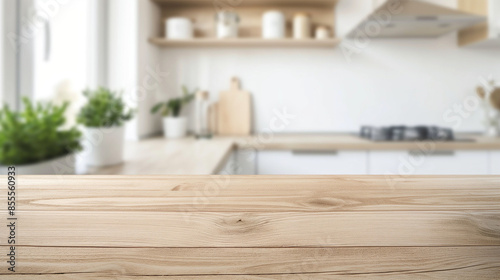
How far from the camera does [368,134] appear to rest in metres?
2.14

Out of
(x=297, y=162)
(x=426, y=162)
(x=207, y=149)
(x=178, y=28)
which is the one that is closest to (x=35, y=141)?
(x=207, y=149)

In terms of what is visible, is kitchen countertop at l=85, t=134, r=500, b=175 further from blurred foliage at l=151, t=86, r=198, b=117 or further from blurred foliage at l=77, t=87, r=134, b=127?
blurred foliage at l=151, t=86, r=198, b=117

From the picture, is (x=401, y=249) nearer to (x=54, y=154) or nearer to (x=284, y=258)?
(x=284, y=258)

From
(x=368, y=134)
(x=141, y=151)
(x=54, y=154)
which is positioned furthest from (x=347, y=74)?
(x=54, y=154)

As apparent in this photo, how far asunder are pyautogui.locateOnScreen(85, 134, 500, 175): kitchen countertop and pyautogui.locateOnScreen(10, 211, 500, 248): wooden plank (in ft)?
1.91

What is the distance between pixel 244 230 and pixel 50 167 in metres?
0.59

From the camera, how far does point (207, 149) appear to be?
164cm

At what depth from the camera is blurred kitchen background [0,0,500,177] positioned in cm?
193

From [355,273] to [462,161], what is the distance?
1748 mm

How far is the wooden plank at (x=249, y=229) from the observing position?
438mm

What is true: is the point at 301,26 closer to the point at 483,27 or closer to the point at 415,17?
the point at 415,17

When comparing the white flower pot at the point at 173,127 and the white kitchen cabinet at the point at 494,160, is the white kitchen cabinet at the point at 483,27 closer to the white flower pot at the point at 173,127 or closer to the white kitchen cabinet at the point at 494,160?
the white kitchen cabinet at the point at 494,160

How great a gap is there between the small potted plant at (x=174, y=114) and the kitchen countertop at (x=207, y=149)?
0.44m

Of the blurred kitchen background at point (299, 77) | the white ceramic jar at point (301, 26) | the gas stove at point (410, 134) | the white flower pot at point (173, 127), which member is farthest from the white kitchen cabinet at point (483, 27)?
the white flower pot at point (173, 127)
